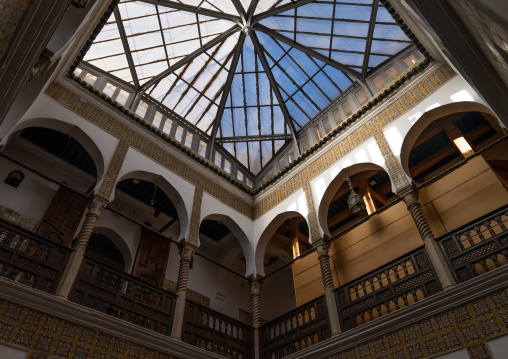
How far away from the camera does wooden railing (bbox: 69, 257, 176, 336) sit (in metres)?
7.06

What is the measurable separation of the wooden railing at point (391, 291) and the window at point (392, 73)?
5.65m

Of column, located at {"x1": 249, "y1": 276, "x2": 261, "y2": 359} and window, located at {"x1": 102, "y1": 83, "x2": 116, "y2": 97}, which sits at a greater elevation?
window, located at {"x1": 102, "y1": 83, "x2": 116, "y2": 97}

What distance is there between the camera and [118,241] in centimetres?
1091

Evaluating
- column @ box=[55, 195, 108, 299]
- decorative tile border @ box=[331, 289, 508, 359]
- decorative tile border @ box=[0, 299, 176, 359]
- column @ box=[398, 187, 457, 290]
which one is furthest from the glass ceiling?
decorative tile border @ box=[331, 289, 508, 359]

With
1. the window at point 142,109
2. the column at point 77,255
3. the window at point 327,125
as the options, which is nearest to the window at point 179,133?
the window at point 142,109

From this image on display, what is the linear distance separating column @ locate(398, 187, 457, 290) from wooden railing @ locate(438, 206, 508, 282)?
0.12 metres

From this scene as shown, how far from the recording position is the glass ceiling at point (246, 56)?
1045 centimetres

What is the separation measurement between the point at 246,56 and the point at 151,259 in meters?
7.10

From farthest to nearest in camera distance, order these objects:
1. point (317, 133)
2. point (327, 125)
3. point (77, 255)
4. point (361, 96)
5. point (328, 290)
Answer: point (317, 133)
point (327, 125)
point (361, 96)
point (328, 290)
point (77, 255)

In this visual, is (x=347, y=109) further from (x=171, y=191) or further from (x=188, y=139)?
(x=171, y=191)

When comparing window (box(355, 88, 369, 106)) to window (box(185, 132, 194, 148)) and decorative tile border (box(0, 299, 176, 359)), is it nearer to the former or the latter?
window (box(185, 132, 194, 148))

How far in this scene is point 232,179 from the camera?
39.0ft

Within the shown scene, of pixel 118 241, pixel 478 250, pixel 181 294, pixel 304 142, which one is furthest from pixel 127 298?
pixel 304 142

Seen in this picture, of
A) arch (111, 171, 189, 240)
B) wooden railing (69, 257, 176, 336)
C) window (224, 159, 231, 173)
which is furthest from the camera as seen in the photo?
window (224, 159, 231, 173)
